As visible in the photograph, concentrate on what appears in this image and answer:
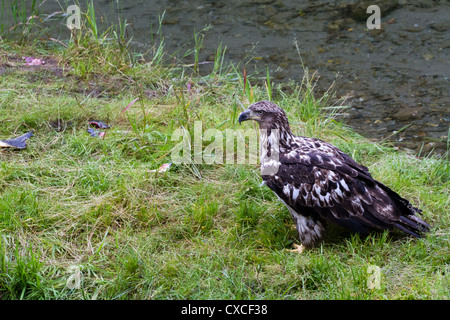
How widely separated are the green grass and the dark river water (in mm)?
819

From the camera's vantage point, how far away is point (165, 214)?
12.9ft

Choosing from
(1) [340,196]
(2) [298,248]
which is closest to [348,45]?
(1) [340,196]

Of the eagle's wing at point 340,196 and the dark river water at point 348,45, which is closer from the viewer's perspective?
the eagle's wing at point 340,196

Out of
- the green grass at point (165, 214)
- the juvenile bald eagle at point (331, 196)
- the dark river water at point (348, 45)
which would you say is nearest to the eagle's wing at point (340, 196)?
the juvenile bald eagle at point (331, 196)

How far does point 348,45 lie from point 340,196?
438 centimetres

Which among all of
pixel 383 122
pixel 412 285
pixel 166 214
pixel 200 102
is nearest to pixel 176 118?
pixel 200 102

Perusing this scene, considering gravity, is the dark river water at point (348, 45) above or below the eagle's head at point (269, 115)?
below

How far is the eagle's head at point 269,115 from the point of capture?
3.82 metres

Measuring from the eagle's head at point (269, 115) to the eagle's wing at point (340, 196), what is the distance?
313 mm

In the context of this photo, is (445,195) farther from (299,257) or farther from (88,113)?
(88,113)

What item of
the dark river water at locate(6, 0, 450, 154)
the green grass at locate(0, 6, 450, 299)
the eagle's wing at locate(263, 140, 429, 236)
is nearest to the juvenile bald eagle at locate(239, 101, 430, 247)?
the eagle's wing at locate(263, 140, 429, 236)

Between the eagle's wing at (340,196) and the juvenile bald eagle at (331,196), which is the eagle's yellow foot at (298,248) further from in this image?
the eagle's wing at (340,196)

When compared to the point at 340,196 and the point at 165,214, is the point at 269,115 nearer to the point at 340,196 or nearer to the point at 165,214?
the point at 340,196

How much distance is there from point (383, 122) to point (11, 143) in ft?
12.7
